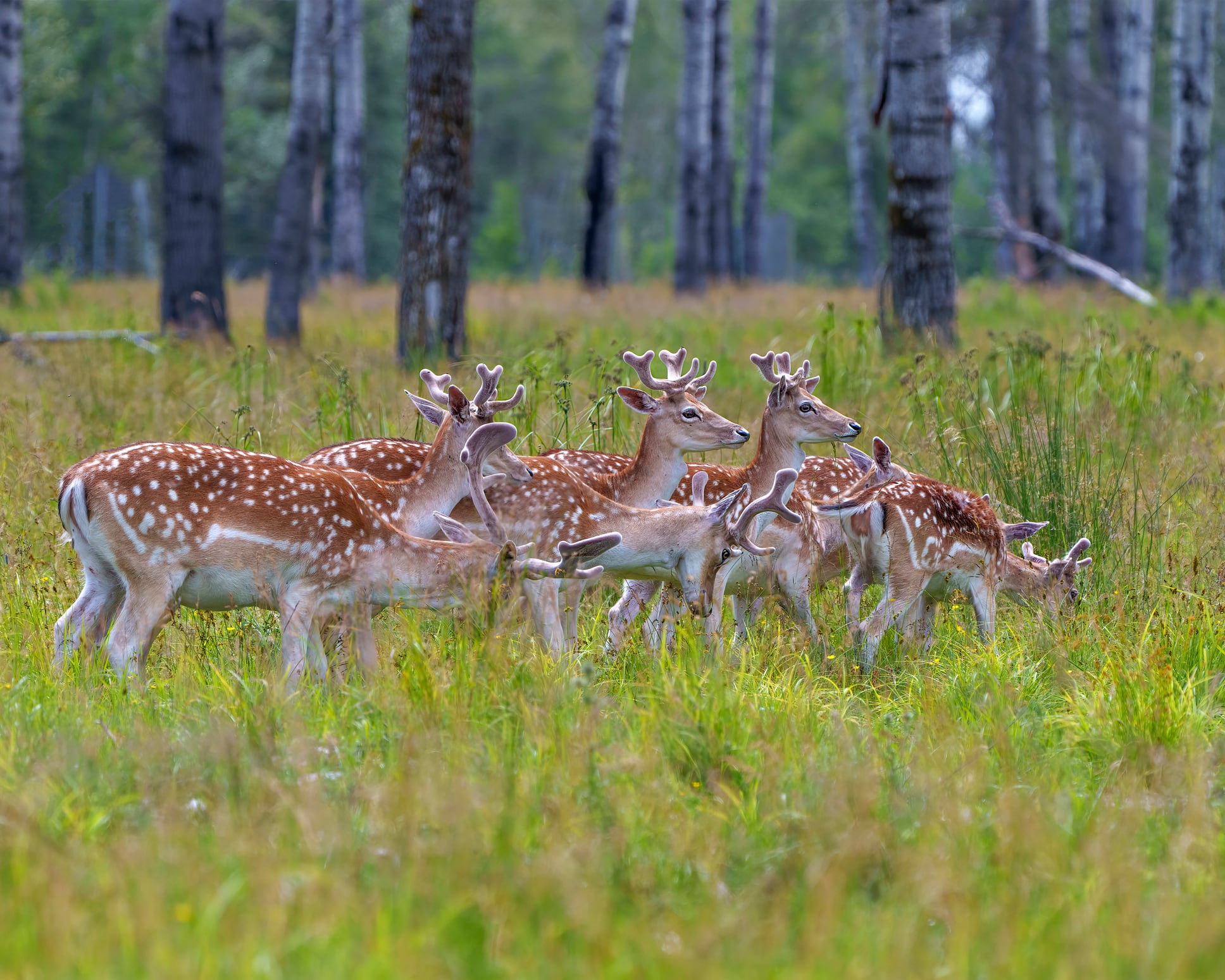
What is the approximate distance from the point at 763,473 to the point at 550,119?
45211 mm

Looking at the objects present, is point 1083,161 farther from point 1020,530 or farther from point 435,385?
point 435,385

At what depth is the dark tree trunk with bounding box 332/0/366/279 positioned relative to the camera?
81.6ft

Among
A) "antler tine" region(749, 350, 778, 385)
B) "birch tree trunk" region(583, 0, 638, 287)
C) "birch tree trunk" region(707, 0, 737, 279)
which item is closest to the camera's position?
"antler tine" region(749, 350, 778, 385)

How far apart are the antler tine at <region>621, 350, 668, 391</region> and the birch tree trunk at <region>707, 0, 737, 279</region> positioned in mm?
17668

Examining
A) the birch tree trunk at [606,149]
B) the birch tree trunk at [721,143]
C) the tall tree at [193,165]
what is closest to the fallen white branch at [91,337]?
the tall tree at [193,165]

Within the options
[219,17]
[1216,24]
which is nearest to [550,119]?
[1216,24]

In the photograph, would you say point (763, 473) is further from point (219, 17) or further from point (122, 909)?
point (219, 17)

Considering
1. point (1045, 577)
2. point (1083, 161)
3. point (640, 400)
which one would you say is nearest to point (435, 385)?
point (640, 400)

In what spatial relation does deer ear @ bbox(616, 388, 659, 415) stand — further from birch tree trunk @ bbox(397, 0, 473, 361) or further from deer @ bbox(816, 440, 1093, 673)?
birch tree trunk @ bbox(397, 0, 473, 361)

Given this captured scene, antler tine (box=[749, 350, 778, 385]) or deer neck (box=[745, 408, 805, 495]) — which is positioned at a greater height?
antler tine (box=[749, 350, 778, 385])

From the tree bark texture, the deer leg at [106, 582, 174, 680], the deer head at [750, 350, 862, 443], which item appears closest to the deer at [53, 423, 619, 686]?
the deer leg at [106, 582, 174, 680]

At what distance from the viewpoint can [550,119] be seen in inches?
1954

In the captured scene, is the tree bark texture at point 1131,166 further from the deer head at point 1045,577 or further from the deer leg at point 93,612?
the deer leg at point 93,612

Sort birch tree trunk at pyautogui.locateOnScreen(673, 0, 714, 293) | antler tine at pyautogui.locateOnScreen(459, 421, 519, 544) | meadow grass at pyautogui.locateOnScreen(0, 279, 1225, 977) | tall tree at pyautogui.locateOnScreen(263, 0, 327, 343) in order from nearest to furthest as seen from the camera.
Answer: meadow grass at pyautogui.locateOnScreen(0, 279, 1225, 977)
antler tine at pyautogui.locateOnScreen(459, 421, 519, 544)
tall tree at pyautogui.locateOnScreen(263, 0, 327, 343)
birch tree trunk at pyautogui.locateOnScreen(673, 0, 714, 293)
